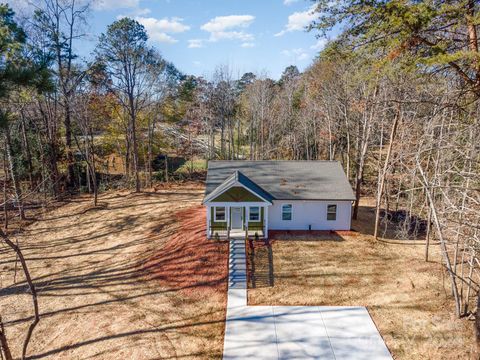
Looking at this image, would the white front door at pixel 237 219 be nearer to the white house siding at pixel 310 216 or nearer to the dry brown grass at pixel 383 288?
the white house siding at pixel 310 216

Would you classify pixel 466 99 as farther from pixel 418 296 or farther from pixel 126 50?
pixel 126 50

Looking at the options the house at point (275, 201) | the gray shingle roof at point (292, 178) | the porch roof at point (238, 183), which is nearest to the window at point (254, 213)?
the house at point (275, 201)

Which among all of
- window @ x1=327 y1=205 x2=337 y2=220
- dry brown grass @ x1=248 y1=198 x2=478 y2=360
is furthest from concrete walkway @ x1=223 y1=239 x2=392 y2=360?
window @ x1=327 y1=205 x2=337 y2=220

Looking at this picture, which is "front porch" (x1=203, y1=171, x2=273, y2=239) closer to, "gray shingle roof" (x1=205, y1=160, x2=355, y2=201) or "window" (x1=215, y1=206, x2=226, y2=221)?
"window" (x1=215, y1=206, x2=226, y2=221)

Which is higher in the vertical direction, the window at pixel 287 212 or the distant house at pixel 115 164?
the distant house at pixel 115 164

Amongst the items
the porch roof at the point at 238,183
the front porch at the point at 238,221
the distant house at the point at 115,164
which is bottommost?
the front porch at the point at 238,221

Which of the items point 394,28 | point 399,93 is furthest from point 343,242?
point 394,28
